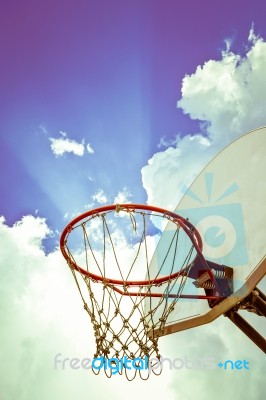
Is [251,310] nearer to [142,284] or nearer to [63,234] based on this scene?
[142,284]

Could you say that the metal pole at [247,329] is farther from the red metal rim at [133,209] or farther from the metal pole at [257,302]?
the red metal rim at [133,209]

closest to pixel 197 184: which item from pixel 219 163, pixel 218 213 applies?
pixel 219 163

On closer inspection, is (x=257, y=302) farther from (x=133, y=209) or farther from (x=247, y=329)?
(x=133, y=209)

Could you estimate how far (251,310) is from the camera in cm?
334

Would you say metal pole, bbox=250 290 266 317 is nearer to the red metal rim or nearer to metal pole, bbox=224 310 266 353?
metal pole, bbox=224 310 266 353

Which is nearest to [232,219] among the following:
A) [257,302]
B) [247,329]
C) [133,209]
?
[257,302]

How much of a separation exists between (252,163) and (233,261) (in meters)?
0.94

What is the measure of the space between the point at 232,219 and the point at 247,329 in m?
1.30

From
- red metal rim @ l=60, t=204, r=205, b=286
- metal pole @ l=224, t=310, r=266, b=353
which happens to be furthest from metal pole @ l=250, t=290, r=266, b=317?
red metal rim @ l=60, t=204, r=205, b=286

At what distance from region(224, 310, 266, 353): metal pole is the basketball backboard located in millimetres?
397

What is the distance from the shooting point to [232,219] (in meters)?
3.31

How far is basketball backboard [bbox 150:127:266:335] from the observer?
2.91 m

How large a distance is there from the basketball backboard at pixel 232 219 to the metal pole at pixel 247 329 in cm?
40

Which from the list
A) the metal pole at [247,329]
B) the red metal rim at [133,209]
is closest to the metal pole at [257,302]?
the metal pole at [247,329]
